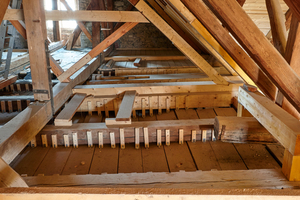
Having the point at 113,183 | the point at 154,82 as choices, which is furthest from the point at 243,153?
the point at 154,82

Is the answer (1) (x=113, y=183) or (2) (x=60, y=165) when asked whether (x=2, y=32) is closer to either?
(2) (x=60, y=165)

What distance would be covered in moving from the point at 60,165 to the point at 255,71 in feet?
7.12

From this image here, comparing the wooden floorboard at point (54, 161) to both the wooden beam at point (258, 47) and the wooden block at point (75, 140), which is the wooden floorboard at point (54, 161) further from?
the wooden beam at point (258, 47)

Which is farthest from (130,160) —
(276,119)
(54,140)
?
(276,119)

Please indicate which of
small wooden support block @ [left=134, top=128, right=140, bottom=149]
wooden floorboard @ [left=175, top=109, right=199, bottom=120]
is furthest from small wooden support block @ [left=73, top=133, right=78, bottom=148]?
wooden floorboard @ [left=175, top=109, right=199, bottom=120]

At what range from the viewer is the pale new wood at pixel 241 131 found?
8.02ft

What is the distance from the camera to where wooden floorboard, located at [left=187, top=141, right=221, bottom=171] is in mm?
2465

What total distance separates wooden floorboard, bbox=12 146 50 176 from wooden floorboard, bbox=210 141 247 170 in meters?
1.84

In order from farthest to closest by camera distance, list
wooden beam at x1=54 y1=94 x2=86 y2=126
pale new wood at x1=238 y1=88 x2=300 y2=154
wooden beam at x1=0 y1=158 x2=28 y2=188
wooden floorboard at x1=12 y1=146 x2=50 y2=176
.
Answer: wooden beam at x1=54 y1=94 x2=86 y2=126 → wooden floorboard at x1=12 y1=146 x2=50 y2=176 → pale new wood at x1=238 y1=88 x2=300 y2=154 → wooden beam at x1=0 y1=158 x2=28 y2=188

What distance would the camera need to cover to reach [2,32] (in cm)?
405

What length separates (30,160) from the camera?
2.53 meters

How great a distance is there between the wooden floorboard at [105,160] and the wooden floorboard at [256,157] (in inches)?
52.8

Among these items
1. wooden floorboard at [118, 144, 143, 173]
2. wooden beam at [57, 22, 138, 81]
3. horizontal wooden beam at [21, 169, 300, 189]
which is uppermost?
wooden beam at [57, 22, 138, 81]

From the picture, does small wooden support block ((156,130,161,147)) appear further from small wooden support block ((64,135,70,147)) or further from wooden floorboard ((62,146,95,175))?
small wooden support block ((64,135,70,147))
